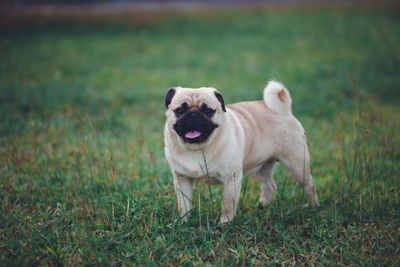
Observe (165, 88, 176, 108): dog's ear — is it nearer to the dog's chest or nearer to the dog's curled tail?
the dog's chest

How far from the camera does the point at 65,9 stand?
16453mm

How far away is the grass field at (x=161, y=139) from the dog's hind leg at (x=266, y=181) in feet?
0.38

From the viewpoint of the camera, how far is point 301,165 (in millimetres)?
3572

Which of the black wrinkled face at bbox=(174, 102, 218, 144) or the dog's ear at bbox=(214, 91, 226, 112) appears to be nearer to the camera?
the black wrinkled face at bbox=(174, 102, 218, 144)

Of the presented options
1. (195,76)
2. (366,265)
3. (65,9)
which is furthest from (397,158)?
(65,9)

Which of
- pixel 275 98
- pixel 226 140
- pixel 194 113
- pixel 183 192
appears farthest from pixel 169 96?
pixel 275 98

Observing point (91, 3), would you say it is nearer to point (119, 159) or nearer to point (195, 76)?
point (195, 76)

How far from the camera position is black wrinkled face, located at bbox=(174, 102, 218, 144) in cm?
290

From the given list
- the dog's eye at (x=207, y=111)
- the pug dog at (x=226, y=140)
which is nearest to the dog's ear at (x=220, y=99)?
the pug dog at (x=226, y=140)

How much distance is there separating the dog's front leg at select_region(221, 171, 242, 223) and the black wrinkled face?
47 cm

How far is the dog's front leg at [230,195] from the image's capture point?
310 centimetres

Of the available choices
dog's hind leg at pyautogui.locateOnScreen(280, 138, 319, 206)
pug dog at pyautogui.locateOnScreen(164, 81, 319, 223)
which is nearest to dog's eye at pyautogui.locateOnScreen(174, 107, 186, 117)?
pug dog at pyautogui.locateOnScreen(164, 81, 319, 223)

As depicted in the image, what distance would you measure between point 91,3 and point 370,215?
17806mm

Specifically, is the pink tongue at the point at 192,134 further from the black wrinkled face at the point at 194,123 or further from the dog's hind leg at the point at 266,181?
the dog's hind leg at the point at 266,181
